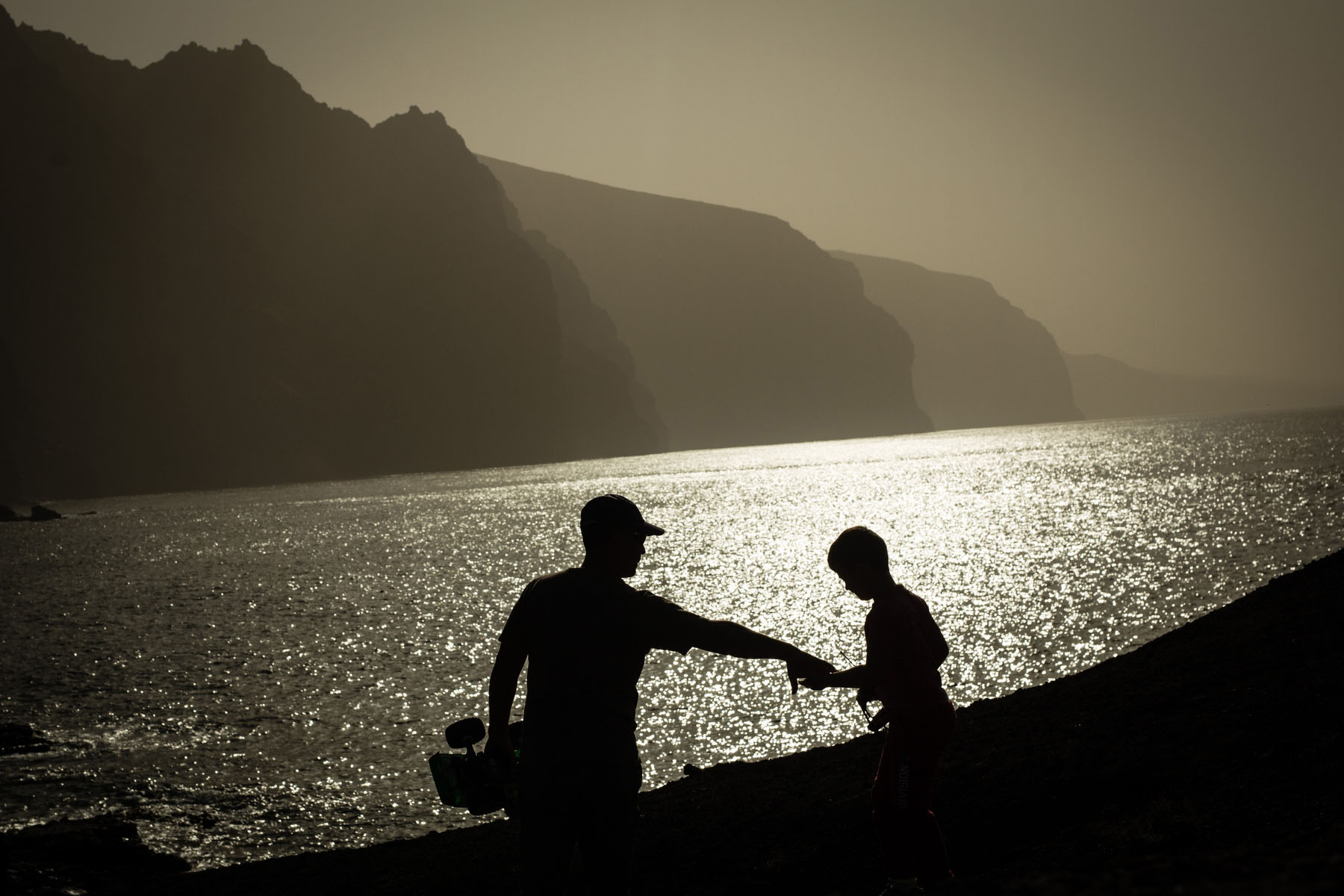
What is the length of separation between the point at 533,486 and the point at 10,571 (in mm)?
81584

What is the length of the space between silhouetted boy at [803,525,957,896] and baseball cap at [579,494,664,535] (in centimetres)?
145

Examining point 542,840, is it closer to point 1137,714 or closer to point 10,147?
point 1137,714

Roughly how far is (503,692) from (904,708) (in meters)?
2.25

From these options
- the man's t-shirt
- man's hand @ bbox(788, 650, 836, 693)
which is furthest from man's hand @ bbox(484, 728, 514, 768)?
man's hand @ bbox(788, 650, 836, 693)

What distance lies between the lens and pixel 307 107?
198m

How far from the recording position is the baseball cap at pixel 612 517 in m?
4.71

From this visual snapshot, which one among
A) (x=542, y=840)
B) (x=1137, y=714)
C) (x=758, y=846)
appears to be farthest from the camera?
(x=1137, y=714)

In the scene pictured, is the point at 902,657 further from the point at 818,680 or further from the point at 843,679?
the point at 818,680

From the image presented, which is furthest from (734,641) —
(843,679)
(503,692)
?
(503,692)

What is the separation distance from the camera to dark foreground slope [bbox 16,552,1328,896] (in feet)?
26.5

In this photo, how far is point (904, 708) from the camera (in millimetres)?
5785

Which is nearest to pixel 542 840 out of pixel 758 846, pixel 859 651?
pixel 758 846

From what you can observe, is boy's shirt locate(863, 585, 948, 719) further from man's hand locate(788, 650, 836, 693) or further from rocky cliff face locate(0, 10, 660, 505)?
rocky cliff face locate(0, 10, 660, 505)

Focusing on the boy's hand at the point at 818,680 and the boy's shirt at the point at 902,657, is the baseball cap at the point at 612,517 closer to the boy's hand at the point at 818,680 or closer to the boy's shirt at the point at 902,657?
the boy's hand at the point at 818,680
